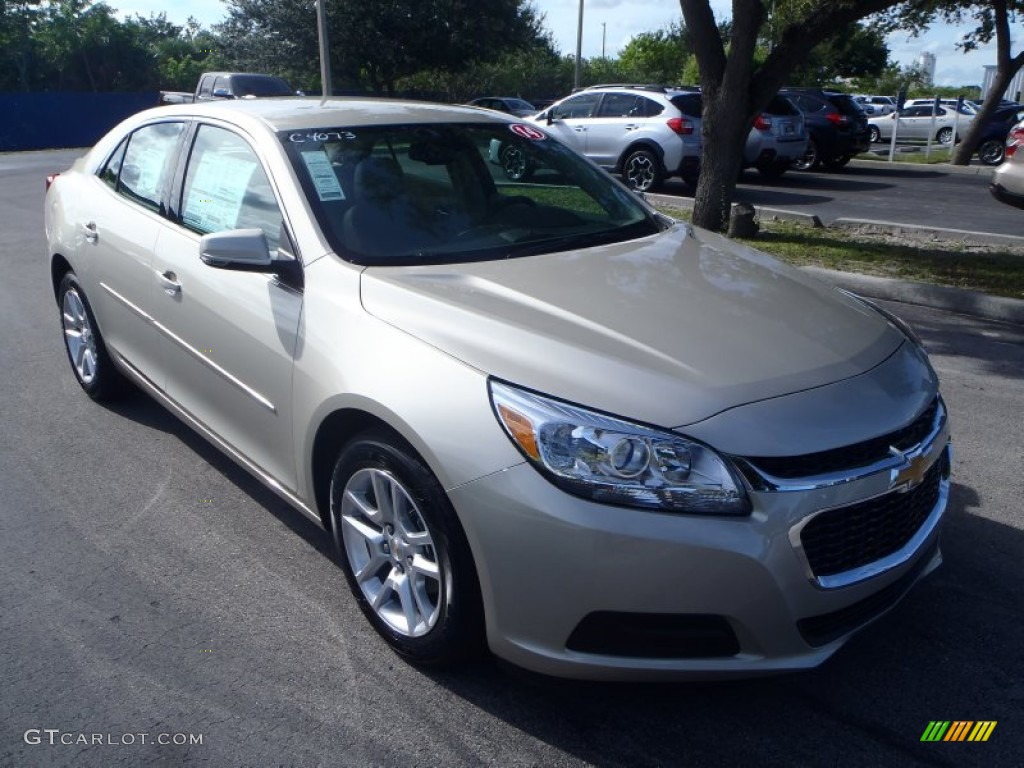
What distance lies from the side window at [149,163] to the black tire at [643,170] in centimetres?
1127

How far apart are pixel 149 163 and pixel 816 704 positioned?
3.88 meters

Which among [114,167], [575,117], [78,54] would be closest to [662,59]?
[78,54]

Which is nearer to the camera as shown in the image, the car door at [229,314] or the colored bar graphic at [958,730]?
the colored bar graphic at [958,730]

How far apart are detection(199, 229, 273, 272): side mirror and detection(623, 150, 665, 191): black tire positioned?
496 inches

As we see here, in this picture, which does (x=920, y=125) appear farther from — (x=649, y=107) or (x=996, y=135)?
(x=649, y=107)

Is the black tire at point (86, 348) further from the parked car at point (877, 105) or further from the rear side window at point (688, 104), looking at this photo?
the parked car at point (877, 105)

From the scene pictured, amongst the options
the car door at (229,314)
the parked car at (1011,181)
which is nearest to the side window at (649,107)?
the parked car at (1011,181)

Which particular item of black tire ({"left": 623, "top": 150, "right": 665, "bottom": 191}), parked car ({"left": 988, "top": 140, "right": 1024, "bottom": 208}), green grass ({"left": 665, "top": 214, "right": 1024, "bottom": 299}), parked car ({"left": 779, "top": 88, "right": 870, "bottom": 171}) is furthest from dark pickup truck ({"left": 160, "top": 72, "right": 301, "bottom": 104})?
parked car ({"left": 988, "top": 140, "right": 1024, "bottom": 208})

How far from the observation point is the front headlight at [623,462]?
96.4 inches

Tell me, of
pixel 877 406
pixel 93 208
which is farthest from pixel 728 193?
pixel 877 406

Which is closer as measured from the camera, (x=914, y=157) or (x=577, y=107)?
(x=577, y=107)

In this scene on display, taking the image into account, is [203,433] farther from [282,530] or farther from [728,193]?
[728,193]

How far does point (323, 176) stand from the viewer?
3.65m

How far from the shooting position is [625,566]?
7.93ft
